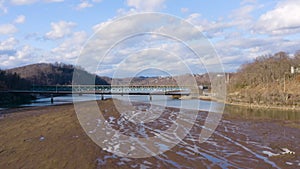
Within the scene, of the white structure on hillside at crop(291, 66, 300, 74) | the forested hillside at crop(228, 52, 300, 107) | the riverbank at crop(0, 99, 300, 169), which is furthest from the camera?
the white structure on hillside at crop(291, 66, 300, 74)

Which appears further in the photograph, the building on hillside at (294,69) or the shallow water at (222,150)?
the building on hillside at (294,69)

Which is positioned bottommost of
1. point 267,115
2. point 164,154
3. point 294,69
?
point 267,115

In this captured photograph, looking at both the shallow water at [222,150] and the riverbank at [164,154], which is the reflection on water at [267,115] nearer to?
the shallow water at [222,150]

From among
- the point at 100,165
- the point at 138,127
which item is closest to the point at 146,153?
the point at 100,165

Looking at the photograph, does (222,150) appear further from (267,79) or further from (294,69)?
(294,69)

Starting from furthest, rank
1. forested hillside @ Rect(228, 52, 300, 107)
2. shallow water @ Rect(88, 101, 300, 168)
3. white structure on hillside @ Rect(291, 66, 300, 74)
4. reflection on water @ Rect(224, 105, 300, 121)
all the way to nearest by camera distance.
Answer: white structure on hillside @ Rect(291, 66, 300, 74), forested hillside @ Rect(228, 52, 300, 107), reflection on water @ Rect(224, 105, 300, 121), shallow water @ Rect(88, 101, 300, 168)

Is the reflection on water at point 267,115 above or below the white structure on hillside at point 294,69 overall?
below

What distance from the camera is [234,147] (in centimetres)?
1686

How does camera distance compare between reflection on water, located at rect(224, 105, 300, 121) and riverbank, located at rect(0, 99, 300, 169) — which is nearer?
riverbank, located at rect(0, 99, 300, 169)

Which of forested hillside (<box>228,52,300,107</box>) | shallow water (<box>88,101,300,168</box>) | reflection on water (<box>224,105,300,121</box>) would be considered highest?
forested hillside (<box>228,52,300,107</box>)

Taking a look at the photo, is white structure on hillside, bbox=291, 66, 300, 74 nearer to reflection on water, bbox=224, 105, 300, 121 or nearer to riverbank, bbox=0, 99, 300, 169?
reflection on water, bbox=224, 105, 300, 121

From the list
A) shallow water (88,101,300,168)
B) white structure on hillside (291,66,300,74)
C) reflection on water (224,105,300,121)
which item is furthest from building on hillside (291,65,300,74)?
shallow water (88,101,300,168)

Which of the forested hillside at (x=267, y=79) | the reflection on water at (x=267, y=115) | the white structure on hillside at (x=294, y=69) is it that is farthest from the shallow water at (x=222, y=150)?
the white structure on hillside at (x=294, y=69)

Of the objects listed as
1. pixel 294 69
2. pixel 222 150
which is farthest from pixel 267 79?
pixel 222 150
